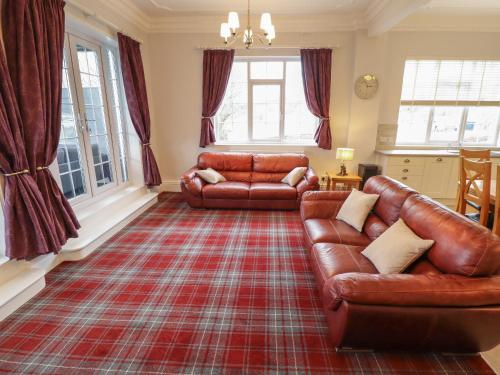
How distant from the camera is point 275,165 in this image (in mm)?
4609

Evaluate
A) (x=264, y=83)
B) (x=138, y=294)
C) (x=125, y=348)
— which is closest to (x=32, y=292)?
(x=138, y=294)

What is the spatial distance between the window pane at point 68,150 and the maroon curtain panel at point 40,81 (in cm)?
62

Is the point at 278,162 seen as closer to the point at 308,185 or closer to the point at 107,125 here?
the point at 308,185

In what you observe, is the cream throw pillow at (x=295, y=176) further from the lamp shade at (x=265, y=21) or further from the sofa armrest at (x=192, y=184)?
the lamp shade at (x=265, y=21)

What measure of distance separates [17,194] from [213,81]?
3.38 metres

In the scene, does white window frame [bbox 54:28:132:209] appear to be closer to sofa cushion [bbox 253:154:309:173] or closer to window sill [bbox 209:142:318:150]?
window sill [bbox 209:142:318:150]

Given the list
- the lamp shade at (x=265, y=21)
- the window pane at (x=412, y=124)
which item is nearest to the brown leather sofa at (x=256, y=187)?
the window pane at (x=412, y=124)

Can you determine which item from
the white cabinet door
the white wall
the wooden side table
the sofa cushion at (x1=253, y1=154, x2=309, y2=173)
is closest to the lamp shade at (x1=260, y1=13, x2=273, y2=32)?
the white wall

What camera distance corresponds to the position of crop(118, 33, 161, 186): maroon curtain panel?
12.7 ft

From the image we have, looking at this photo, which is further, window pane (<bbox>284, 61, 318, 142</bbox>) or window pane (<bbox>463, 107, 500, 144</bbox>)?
window pane (<bbox>284, 61, 318, 142</bbox>)

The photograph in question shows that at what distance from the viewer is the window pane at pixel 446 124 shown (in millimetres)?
4691

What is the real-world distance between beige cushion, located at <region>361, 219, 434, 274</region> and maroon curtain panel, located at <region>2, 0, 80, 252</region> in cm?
270

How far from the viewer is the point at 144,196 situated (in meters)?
4.48

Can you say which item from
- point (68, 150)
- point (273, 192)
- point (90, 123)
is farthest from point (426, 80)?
point (68, 150)
